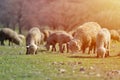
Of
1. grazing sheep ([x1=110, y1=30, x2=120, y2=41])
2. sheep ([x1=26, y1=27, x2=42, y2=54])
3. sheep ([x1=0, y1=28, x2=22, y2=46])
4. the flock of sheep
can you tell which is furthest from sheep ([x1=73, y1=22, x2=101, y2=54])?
grazing sheep ([x1=110, y1=30, x2=120, y2=41])

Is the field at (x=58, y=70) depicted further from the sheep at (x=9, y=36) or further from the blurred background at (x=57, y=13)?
the blurred background at (x=57, y=13)

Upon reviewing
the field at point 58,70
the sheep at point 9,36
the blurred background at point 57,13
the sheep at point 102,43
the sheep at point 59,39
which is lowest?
the field at point 58,70

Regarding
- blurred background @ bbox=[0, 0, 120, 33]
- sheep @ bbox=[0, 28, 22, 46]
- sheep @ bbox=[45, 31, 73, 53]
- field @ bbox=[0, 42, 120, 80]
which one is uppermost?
blurred background @ bbox=[0, 0, 120, 33]

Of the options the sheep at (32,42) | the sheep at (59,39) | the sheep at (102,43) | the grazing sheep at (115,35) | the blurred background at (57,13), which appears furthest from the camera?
the blurred background at (57,13)

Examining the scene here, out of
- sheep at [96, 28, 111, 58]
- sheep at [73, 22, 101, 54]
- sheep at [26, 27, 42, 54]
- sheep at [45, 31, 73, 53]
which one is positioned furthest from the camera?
sheep at [45, 31, 73, 53]

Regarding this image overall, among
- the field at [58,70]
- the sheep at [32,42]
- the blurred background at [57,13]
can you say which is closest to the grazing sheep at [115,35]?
the blurred background at [57,13]

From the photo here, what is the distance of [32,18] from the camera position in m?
83.8

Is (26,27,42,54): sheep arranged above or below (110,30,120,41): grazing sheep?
below

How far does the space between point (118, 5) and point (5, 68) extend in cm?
3437

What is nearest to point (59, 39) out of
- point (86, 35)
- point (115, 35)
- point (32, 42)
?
point (32, 42)

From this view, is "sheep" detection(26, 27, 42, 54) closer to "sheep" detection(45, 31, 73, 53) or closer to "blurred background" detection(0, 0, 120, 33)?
"sheep" detection(45, 31, 73, 53)

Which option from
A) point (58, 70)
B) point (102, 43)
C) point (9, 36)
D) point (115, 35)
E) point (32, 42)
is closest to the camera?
point (58, 70)

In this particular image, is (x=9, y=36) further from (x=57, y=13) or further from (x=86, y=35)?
(x=57, y=13)

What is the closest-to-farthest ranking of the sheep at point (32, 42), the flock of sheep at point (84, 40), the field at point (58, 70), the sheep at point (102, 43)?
1. the field at point (58, 70)
2. the sheep at point (102, 43)
3. the flock of sheep at point (84, 40)
4. the sheep at point (32, 42)
